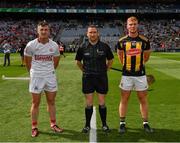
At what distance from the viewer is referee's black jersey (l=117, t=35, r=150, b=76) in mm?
7686

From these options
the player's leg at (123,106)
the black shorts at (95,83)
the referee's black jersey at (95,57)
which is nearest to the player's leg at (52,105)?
the black shorts at (95,83)

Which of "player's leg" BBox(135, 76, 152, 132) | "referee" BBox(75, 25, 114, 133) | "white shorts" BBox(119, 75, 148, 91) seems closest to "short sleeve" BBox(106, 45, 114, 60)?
"referee" BBox(75, 25, 114, 133)

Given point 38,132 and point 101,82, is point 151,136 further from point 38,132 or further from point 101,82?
point 38,132

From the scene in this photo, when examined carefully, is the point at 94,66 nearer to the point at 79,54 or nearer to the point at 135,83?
the point at 79,54

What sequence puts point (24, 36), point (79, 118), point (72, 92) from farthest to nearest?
1. point (24, 36)
2. point (72, 92)
3. point (79, 118)

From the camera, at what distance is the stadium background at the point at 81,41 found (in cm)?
988

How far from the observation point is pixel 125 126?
8.24 m

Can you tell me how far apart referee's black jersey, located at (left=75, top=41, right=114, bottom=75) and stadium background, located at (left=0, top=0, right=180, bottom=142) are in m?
1.36

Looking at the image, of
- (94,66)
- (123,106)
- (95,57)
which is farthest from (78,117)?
(95,57)

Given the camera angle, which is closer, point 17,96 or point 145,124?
point 145,124

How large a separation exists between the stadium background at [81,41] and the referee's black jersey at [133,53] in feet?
4.54

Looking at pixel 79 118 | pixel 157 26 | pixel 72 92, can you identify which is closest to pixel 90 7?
pixel 157 26

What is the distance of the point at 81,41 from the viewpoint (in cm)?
Result: 5734

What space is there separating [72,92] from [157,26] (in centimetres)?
5794
